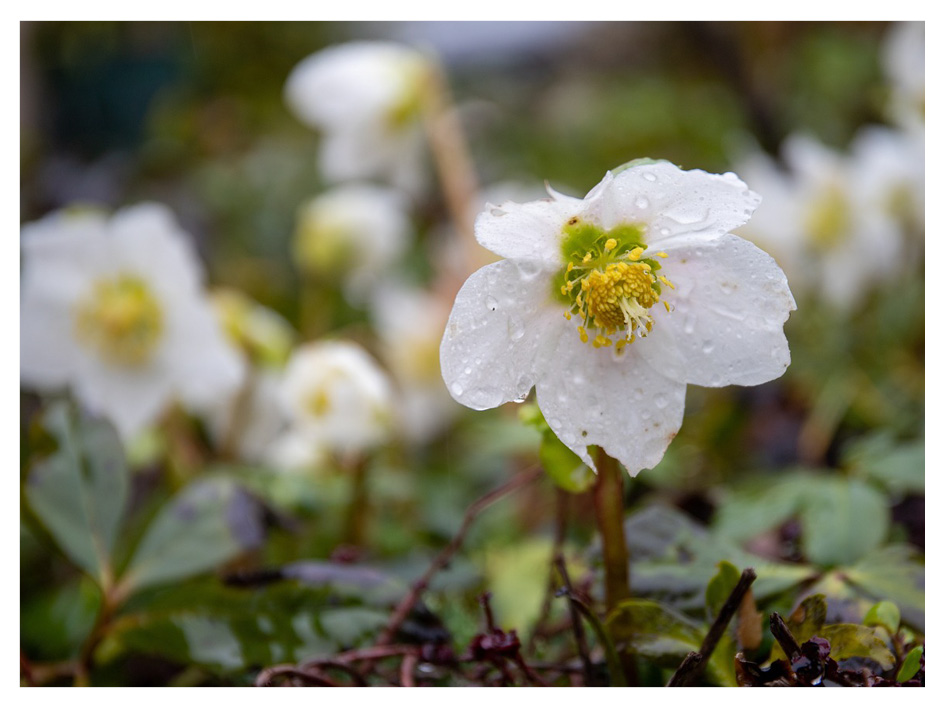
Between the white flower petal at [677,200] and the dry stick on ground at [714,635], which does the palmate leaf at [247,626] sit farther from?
the white flower petal at [677,200]

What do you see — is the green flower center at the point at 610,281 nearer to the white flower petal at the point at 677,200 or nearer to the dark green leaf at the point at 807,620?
the white flower petal at the point at 677,200

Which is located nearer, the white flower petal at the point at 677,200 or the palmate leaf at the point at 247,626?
the white flower petal at the point at 677,200

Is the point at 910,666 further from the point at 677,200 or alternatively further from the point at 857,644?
the point at 677,200

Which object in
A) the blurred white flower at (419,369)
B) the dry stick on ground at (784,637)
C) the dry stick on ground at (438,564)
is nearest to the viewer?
the dry stick on ground at (784,637)

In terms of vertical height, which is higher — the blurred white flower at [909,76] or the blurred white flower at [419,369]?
the blurred white flower at [909,76]

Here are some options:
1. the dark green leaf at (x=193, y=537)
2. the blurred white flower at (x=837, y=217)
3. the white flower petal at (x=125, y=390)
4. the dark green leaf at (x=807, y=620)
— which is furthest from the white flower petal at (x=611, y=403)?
the blurred white flower at (x=837, y=217)

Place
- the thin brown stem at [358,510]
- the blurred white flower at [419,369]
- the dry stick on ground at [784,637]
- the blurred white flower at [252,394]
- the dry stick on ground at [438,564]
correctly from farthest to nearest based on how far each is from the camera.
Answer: the blurred white flower at [419,369], the blurred white flower at [252,394], the thin brown stem at [358,510], the dry stick on ground at [438,564], the dry stick on ground at [784,637]

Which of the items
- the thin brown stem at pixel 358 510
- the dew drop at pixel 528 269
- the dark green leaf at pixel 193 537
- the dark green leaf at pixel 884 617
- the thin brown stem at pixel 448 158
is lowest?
the thin brown stem at pixel 358 510

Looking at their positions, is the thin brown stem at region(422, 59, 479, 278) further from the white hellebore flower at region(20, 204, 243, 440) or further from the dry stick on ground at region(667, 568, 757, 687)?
the dry stick on ground at region(667, 568, 757, 687)
